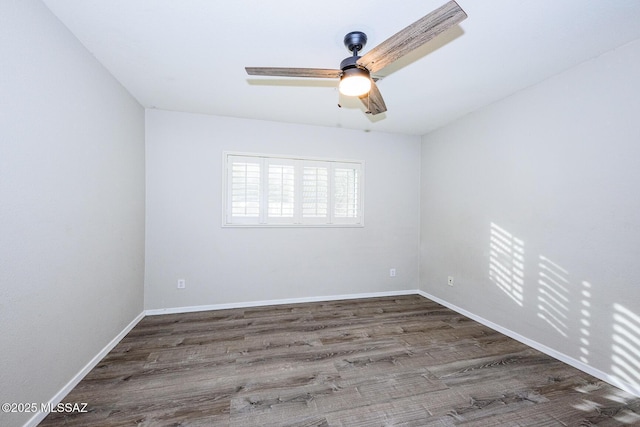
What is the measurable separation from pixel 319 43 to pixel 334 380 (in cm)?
259

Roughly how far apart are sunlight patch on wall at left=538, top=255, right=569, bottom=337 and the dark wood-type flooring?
0.34 meters

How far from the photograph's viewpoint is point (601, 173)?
200cm

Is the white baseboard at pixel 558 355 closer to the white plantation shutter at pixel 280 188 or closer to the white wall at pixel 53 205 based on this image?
the white plantation shutter at pixel 280 188

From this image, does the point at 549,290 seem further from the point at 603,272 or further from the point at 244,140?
the point at 244,140

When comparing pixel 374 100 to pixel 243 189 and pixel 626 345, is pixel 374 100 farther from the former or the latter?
pixel 626 345

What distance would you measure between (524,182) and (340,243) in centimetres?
229

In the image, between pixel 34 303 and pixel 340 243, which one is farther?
pixel 340 243

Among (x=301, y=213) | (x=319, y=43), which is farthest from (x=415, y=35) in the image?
(x=301, y=213)

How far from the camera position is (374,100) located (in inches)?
79.3

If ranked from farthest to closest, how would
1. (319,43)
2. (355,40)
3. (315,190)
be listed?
(315,190) → (319,43) → (355,40)

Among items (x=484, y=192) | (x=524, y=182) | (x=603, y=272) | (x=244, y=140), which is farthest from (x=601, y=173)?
(x=244, y=140)

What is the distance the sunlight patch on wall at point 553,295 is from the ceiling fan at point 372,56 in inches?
86.5

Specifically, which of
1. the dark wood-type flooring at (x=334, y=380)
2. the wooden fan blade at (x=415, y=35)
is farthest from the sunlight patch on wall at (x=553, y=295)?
the wooden fan blade at (x=415, y=35)

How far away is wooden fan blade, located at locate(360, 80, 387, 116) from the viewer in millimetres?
1869
